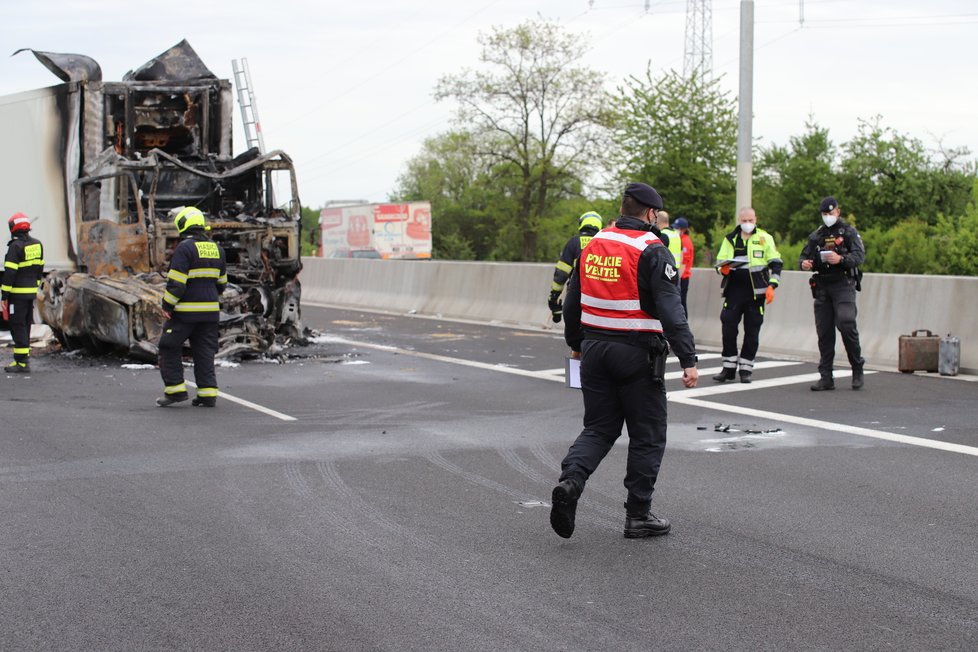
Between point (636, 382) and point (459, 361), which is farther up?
point (636, 382)

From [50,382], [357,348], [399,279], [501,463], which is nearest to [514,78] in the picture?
[399,279]

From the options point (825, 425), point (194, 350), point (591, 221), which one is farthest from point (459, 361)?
point (825, 425)

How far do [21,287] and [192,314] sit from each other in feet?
12.8

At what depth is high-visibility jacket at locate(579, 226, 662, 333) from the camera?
6.21 meters

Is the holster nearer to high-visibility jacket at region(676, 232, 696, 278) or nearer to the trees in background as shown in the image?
high-visibility jacket at region(676, 232, 696, 278)

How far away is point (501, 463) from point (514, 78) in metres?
56.2

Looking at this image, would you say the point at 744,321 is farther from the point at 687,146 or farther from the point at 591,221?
the point at 687,146

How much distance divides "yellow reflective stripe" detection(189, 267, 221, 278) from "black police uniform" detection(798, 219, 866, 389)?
18.8ft

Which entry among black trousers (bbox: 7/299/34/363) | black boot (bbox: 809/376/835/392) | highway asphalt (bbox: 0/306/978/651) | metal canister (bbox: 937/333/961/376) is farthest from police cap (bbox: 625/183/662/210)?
black trousers (bbox: 7/299/34/363)

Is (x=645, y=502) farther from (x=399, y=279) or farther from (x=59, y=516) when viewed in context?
(x=399, y=279)

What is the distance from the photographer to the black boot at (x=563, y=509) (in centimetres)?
599

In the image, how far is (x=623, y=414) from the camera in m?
6.40

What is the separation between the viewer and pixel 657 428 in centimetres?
629

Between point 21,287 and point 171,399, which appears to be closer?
point 171,399
